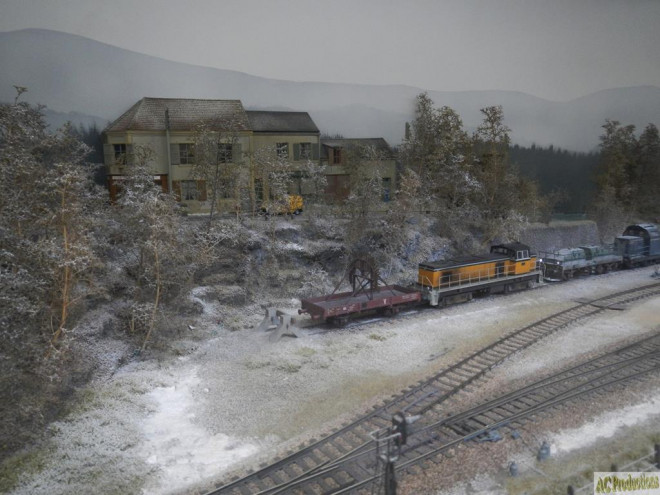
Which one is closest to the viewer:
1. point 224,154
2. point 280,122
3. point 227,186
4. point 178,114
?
point 224,154

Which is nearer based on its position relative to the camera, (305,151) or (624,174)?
(305,151)

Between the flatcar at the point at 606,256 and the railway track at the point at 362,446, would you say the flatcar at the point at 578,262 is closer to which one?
the flatcar at the point at 606,256

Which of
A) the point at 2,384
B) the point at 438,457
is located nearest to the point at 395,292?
the point at 438,457

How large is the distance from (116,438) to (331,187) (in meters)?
21.7

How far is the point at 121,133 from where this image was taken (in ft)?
80.2

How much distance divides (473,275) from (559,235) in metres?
15.4

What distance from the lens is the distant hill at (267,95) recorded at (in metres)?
24.0

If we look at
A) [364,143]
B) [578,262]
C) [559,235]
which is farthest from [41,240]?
[559,235]

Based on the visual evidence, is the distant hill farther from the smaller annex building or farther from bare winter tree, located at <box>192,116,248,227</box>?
bare winter tree, located at <box>192,116,248,227</box>

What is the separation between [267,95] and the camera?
30984 mm

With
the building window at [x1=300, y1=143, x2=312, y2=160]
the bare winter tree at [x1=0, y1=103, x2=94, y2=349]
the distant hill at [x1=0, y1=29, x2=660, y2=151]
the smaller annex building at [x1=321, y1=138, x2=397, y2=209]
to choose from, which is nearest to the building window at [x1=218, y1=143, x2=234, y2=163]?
the building window at [x1=300, y1=143, x2=312, y2=160]

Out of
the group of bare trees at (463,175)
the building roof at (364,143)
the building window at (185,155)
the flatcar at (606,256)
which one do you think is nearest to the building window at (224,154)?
the building window at (185,155)

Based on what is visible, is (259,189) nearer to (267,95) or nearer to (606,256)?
(267,95)

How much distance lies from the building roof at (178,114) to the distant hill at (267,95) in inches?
63.6
